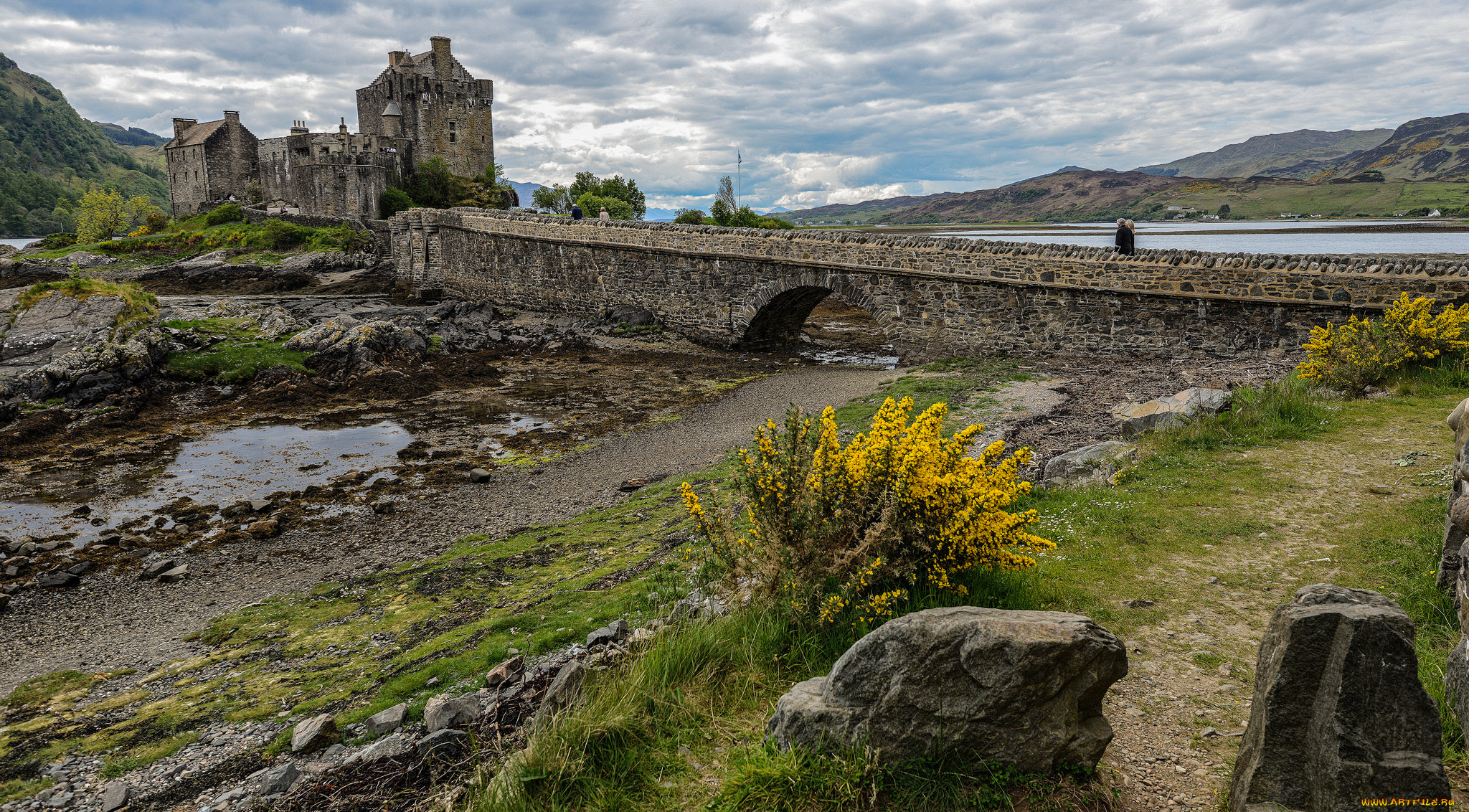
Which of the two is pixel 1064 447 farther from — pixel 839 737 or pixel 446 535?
pixel 446 535

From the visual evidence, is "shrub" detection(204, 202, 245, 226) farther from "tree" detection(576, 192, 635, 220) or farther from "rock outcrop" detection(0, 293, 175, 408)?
"rock outcrop" detection(0, 293, 175, 408)

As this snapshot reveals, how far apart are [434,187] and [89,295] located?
32.4 meters

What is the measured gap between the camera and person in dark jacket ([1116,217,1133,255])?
1772 centimetres

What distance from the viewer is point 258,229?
169 feet

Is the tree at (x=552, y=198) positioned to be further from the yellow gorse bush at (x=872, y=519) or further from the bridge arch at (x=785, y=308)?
the yellow gorse bush at (x=872, y=519)

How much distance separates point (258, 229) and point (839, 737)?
5998 cm

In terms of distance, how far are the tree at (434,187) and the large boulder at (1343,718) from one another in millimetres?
56129

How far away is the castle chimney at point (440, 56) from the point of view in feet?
182

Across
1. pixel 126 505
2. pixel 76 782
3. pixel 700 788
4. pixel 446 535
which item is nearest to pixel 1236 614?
pixel 700 788

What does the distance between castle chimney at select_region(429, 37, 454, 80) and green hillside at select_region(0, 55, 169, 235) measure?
70.6 meters

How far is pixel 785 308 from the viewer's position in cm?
2550

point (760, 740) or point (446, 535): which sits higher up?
point (760, 740)

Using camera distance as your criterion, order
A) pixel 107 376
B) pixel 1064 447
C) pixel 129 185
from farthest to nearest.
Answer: pixel 129 185 < pixel 107 376 < pixel 1064 447

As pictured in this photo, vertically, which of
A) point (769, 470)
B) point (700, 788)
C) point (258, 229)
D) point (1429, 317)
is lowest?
point (700, 788)
